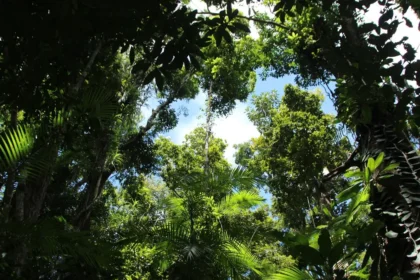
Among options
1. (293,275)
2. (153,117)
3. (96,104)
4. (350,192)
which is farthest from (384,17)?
(153,117)

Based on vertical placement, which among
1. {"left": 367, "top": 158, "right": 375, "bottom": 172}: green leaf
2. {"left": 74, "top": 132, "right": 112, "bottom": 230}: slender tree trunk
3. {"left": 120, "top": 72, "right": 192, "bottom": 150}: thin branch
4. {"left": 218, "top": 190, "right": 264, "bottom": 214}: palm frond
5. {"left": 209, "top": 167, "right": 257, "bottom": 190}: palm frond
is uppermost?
{"left": 120, "top": 72, "right": 192, "bottom": 150}: thin branch

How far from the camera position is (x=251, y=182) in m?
4.81

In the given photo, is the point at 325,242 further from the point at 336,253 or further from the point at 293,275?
the point at 293,275

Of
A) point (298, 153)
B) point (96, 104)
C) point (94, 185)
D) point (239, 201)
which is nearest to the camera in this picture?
point (96, 104)

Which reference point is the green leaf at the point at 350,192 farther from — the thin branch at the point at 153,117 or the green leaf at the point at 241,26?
the thin branch at the point at 153,117

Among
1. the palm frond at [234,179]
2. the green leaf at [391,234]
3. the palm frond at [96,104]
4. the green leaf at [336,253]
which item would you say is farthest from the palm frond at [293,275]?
the palm frond at [234,179]

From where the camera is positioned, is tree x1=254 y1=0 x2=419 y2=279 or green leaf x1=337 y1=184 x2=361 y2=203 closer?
tree x1=254 y1=0 x2=419 y2=279

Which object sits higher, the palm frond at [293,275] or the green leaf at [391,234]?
the green leaf at [391,234]

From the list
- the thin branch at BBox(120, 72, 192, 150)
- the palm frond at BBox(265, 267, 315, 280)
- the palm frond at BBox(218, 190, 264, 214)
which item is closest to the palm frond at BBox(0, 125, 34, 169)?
the palm frond at BBox(265, 267, 315, 280)

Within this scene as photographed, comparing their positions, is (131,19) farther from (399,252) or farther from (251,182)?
(251,182)

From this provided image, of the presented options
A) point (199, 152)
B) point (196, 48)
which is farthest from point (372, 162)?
point (199, 152)

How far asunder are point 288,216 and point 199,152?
479 centimetres

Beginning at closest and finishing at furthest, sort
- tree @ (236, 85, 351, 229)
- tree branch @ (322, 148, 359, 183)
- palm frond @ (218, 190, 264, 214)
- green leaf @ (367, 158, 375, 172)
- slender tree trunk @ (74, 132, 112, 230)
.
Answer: green leaf @ (367, 158, 375, 172) < tree branch @ (322, 148, 359, 183) < palm frond @ (218, 190, 264, 214) < slender tree trunk @ (74, 132, 112, 230) < tree @ (236, 85, 351, 229)

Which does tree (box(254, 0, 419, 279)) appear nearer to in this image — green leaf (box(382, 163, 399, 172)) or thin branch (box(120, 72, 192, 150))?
green leaf (box(382, 163, 399, 172))
